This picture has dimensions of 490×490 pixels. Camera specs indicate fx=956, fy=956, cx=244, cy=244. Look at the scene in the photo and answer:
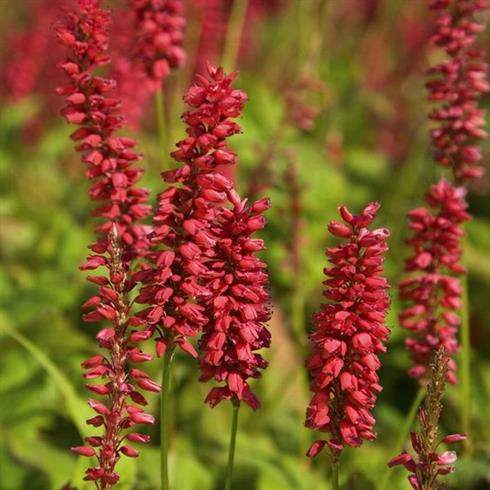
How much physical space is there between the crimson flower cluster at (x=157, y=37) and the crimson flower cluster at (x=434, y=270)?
45.9 inches

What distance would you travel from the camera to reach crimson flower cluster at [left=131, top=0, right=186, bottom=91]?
3.50 meters

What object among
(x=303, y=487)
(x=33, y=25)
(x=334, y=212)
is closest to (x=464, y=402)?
(x=303, y=487)

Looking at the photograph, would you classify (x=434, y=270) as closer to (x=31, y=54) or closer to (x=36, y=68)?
→ (x=31, y=54)

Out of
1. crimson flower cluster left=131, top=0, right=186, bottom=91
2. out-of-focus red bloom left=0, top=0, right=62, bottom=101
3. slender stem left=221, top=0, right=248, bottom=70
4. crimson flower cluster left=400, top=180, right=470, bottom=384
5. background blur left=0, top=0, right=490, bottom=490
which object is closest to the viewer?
crimson flower cluster left=400, top=180, right=470, bottom=384

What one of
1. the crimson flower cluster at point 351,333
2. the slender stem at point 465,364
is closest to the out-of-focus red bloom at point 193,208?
the crimson flower cluster at point 351,333

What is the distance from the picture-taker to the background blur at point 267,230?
4074 millimetres

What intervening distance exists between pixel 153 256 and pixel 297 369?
7.92 feet

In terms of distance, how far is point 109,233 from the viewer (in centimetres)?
243

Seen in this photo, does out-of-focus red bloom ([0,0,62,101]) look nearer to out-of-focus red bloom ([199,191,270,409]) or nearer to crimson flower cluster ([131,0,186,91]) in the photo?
crimson flower cluster ([131,0,186,91])

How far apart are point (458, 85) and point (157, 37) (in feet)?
3.65

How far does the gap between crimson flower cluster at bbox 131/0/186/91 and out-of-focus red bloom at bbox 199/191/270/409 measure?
51.4 inches

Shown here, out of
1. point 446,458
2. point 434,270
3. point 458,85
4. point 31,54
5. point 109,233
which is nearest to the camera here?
point 446,458

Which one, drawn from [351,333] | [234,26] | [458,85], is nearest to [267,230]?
[234,26]

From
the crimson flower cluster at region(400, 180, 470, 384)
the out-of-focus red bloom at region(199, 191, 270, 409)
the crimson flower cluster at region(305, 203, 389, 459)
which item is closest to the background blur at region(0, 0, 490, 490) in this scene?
the crimson flower cluster at region(400, 180, 470, 384)
